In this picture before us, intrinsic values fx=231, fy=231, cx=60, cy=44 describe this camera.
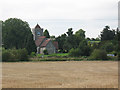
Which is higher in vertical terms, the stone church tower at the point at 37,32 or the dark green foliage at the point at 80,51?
the stone church tower at the point at 37,32

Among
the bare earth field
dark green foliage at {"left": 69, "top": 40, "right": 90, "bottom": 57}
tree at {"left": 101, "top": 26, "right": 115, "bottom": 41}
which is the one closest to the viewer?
the bare earth field

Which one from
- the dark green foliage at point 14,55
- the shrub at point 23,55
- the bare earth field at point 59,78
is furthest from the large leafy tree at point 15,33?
the bare earth field at point 59,78

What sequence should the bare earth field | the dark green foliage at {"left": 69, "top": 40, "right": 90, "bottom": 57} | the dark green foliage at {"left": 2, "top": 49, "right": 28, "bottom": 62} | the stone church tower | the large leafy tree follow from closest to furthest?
the bare earth field < the dark green foliage at {"left": 2, "top": 49, "right": 28, "bottom": 62} < the dark green foliage at {"left": 69, "top": 40, "right": 90, "bottom": 57} < the large leafy tree < the stone church tower

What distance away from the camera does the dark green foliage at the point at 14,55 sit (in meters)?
44.7

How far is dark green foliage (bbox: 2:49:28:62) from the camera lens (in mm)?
44688

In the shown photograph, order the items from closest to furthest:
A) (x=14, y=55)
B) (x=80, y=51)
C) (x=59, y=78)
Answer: (x=59, y=78)
(x=14, y=55)
(x=80, y=51)

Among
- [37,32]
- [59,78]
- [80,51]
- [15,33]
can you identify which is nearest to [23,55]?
[80,51]

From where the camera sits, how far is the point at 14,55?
45.9 meters

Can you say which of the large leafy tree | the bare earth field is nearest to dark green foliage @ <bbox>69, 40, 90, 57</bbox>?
the large leafy tree

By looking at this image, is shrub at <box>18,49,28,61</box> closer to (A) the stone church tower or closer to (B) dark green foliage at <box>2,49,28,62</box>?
(B) dark green foliage at <box>2,49,28,62</box>

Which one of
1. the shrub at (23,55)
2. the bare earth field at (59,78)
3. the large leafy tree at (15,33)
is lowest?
the bare earth field at (59,78)

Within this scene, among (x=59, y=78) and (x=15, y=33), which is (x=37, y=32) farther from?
(x=59, y=78)

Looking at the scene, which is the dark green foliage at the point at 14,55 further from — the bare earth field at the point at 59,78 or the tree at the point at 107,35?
the tree at the point at 107,35

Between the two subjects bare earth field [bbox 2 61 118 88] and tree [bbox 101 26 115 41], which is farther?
tree [bbox 101 26 115 41]
